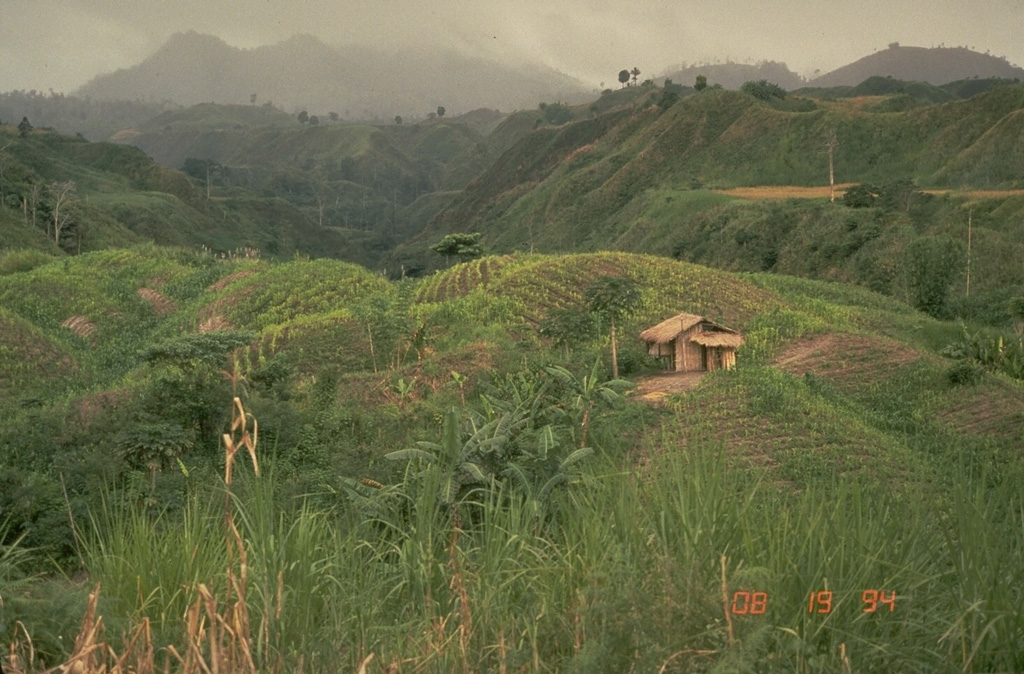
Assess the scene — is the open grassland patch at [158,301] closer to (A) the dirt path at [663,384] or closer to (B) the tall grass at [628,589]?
(A) the dirt path at [663,384]

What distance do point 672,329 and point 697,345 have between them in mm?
481

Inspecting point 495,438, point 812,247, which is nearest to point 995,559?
point 495,438

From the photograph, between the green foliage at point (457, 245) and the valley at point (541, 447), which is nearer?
the valley at point (541, 447)

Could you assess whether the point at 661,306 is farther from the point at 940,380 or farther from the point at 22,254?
the point at 22,254

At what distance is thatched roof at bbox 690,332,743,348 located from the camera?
14.3 metres

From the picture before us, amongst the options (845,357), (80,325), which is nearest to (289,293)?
(80,325)

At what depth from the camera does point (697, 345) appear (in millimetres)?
14656

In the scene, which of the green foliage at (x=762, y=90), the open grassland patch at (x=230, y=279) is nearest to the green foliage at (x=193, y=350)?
the open grassland patch at (x=230, y=279)

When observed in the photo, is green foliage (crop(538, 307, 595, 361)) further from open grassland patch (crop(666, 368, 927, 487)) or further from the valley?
open grassland patch (crop(666, 368, 927, 487))

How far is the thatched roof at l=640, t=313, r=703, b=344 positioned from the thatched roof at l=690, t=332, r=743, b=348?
0.22 metres

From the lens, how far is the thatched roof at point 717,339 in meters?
14.3

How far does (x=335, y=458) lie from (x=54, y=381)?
10307 millimetres

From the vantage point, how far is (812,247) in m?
36.6

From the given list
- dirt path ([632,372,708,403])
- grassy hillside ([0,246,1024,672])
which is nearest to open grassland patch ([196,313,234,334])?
grassy hillside ([0,246,1024,672])
